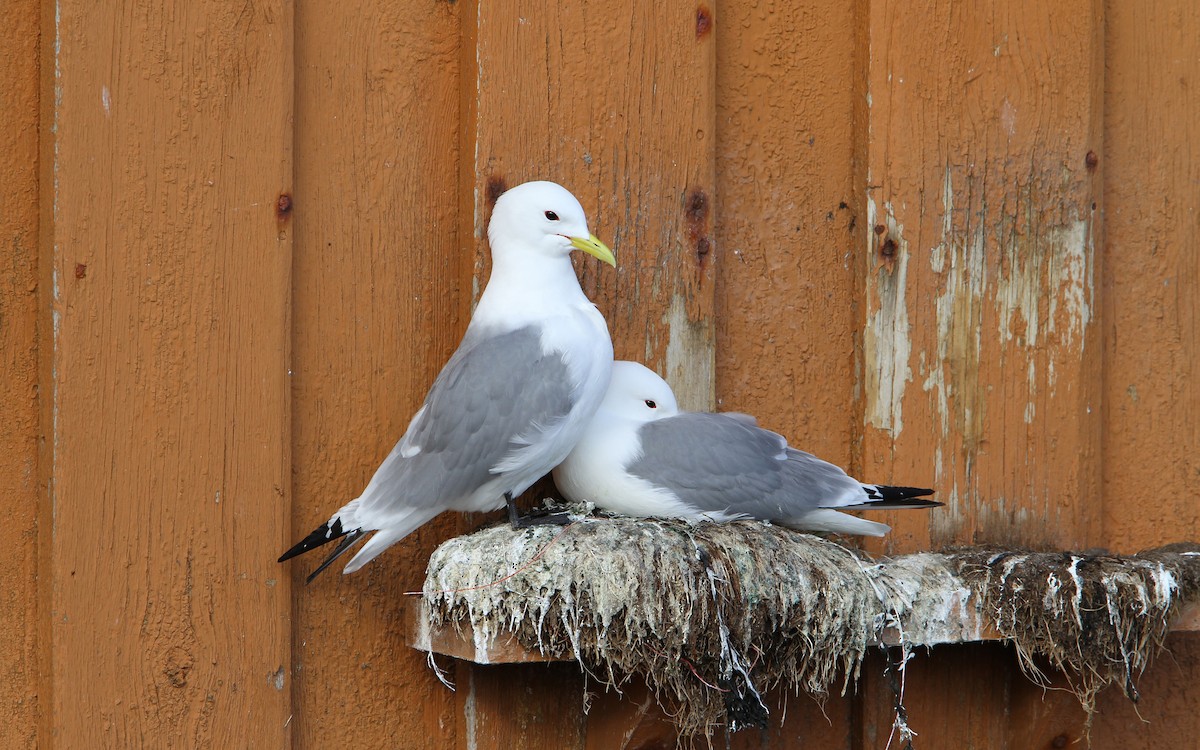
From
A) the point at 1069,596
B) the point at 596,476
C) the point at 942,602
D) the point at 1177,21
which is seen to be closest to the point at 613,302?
the point at 596,476

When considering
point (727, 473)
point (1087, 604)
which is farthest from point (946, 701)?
point (727, 473)

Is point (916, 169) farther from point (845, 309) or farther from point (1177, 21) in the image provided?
point (1177, 21)

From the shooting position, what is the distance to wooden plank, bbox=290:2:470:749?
7.59 feet

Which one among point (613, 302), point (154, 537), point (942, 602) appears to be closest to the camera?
point (154, 537)

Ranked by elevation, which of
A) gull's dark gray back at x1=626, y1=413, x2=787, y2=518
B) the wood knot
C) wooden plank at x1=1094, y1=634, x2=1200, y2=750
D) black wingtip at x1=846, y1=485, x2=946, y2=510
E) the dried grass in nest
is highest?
the wood knot

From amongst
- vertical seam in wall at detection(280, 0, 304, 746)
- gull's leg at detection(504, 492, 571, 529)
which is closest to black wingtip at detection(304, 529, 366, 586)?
vertical seam in wall at detection(280, 0, 304, 746)

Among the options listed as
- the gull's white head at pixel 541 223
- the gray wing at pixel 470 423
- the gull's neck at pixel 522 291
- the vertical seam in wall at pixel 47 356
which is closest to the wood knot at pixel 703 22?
the gull's white head at pixel 541 223

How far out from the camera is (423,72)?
2.46m

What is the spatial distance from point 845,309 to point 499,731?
129cm

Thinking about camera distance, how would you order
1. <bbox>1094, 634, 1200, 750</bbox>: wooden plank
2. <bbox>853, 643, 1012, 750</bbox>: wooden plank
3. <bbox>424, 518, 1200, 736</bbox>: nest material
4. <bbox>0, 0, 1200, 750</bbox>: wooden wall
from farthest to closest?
<bbox>1094, 634, 1200, 750</bbox>: wooden plank
<bbox>853, 643, 1012, 750</bbox>: wooden plank
<bbox>0, 0, 1200, 750</bbox>: wooden wall
<bbox>424, 518, 1200, 736</bbox>: nest material

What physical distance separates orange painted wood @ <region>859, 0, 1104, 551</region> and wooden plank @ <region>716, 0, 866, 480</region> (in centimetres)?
9

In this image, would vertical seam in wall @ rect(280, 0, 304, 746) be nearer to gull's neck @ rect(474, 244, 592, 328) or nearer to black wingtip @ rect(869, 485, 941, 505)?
gull's neck @ rect(474, 244, 592, 328)

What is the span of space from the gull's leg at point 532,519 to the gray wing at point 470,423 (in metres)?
0.11

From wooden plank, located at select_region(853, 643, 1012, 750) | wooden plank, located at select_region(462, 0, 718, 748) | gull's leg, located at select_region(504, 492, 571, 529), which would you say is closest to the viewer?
gull's leg, located at select_region(504, 492, 571, 529)
